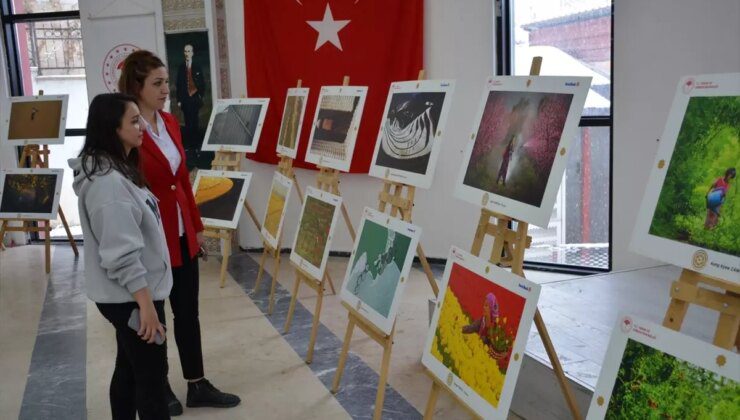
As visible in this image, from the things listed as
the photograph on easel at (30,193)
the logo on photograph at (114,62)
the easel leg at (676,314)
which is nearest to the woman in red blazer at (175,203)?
the easel leg at (676,314)

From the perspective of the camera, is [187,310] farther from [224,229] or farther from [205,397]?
[224,229]

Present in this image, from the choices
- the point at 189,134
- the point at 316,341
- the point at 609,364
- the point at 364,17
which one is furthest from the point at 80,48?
the point at 609,364

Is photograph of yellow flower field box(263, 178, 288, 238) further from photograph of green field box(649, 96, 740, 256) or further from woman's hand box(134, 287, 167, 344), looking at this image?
photograph of green field box(649, 96, 740, 256)

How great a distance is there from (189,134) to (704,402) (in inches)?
205

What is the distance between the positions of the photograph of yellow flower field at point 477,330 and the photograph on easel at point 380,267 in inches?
13.4

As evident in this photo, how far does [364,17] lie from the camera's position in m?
5.39

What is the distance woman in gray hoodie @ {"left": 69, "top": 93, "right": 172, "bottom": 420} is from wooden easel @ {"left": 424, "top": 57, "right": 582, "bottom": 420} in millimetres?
942

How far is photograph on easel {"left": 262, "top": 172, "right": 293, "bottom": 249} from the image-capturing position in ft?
14.5

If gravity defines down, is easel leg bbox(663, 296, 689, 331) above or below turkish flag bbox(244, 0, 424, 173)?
below

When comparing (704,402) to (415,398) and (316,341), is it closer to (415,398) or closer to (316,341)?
(415,398)

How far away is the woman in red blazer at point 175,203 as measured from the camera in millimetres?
2594

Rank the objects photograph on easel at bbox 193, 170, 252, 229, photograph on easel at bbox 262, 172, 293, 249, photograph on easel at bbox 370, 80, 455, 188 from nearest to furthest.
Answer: photograph on easel at bbox 370, 80, 455, 188
photograph on easel at bbox 262, 172, 293, 249
photograph on easel at bbox 193, 170, 252, 229

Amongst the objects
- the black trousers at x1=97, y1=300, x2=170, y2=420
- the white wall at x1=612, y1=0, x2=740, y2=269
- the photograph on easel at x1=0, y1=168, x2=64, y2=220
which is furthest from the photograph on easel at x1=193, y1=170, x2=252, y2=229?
the black trousers at x1=97, y1=300, x2=170, y2=420

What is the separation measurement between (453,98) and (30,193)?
3.59 meters
